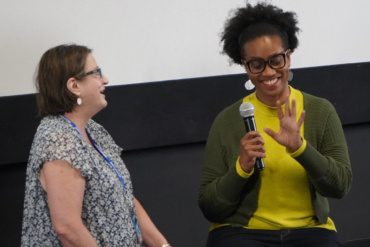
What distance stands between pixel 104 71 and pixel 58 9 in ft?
1.04

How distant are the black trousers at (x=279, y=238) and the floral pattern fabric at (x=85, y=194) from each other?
39 cm

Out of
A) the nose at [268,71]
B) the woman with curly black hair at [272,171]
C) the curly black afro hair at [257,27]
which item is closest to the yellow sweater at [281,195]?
the woman with curly black hair at [272,171]

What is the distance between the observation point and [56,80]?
1.83 meters

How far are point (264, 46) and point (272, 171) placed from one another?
45cm

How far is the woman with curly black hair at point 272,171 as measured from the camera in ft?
6.55

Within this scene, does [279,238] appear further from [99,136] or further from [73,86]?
[73,86]

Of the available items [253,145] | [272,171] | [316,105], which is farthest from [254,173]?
[316,105]

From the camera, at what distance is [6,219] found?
234cm

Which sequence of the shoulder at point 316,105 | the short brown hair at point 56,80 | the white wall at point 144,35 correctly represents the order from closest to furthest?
the short brown hair at point 56,80, the shoulder at point 316,105, the white wall at point 144,35

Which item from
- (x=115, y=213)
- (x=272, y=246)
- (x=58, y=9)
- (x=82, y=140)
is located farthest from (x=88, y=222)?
(x=58, y=9)

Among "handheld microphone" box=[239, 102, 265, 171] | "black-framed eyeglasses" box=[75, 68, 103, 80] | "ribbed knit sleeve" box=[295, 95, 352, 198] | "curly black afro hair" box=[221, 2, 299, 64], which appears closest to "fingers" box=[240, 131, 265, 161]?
"handheld microphone" box=[239, 102, 265, 171]

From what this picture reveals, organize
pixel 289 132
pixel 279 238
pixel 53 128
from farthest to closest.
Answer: pixel 279 238, pixel 289 132, pixel 53 128

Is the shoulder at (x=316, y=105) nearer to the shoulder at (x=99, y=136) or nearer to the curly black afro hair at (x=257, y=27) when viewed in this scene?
the curly black afro hair at (x=257, y=27)

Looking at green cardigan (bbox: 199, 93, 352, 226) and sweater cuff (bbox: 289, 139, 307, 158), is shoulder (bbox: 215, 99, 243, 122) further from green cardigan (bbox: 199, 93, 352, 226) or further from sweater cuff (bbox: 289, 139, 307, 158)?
sweater cuff (bbox: 289, 139, 307, 158)
